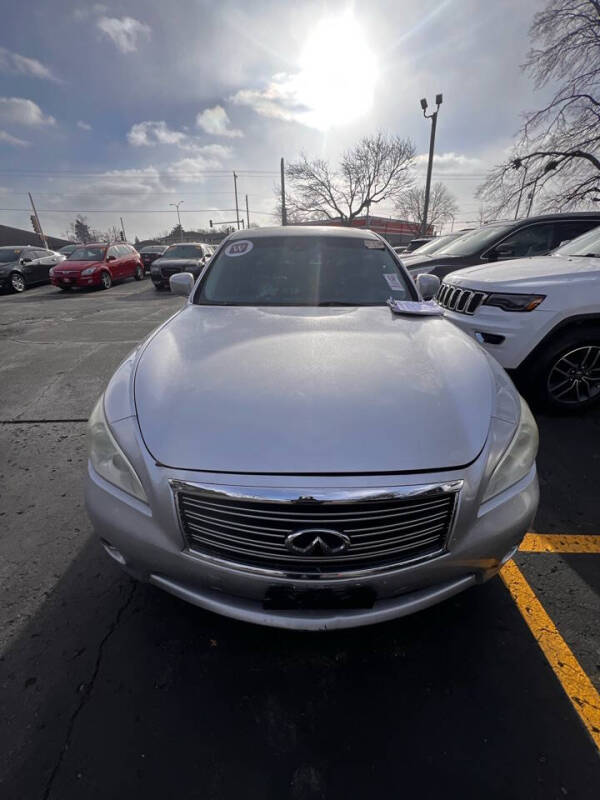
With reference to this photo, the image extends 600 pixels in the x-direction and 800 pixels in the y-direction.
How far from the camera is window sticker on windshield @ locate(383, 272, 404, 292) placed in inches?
105

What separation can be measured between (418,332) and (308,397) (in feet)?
3.06

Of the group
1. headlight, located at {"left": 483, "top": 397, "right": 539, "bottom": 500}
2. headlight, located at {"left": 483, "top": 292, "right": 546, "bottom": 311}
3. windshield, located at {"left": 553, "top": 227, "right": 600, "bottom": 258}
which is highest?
windshield, located at {"left": 553, "top": 227, "right": 600, "bottom": 258}

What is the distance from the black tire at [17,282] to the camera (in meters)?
14.1

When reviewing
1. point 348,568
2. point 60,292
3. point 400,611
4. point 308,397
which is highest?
point 308,397

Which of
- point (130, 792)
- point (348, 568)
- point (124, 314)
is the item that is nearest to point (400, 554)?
point (348, 568)

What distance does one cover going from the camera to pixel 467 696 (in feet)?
4.65

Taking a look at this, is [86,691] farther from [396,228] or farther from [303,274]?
[396,228]

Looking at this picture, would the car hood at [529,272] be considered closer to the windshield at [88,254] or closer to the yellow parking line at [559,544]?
the yellow parking line at [559,544]

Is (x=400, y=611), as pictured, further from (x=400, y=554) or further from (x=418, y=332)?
(x=418, y=332)

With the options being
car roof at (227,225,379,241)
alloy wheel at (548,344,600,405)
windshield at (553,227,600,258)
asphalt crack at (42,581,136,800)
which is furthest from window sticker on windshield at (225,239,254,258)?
windshield at (553,227,600,258)

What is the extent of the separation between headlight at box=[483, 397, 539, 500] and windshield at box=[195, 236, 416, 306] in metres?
1.29

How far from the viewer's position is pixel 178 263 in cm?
1385

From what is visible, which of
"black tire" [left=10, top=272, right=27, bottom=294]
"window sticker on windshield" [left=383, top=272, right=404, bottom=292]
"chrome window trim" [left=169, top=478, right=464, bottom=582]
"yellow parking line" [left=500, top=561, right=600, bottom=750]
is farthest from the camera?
"black tire" [left=10, top=272, right=27, bottom=294]

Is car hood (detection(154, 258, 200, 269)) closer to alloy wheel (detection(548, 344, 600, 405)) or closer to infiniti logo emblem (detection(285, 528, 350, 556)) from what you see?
alloy wheel (detection(548, 344, 600, 405))
